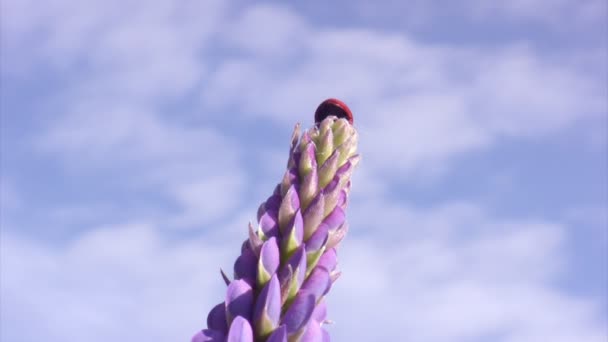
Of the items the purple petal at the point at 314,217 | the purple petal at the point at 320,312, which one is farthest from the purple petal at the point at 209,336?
the purple petal at the point at 314,217

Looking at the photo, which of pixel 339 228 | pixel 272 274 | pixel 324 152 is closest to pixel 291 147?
pixel 324 152

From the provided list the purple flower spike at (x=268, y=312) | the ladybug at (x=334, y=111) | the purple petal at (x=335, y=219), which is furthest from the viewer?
the ladybug at (x=334, y=111)

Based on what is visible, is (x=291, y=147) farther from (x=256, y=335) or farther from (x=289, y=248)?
(x=256, y=335)

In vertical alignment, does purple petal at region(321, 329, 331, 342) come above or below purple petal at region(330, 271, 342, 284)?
below

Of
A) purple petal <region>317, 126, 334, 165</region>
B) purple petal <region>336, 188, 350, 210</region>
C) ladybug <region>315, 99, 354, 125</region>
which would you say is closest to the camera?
purple petal <region>336, 188, 350, 210</region>

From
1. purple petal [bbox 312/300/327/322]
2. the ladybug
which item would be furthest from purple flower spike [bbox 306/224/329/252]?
the ladybug

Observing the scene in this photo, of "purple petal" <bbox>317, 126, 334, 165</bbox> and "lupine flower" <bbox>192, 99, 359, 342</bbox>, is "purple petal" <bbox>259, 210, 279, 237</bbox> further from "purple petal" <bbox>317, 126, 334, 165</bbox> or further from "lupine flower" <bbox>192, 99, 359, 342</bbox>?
"purple petal" <bbox>317, 126, 334, 165</bbox>

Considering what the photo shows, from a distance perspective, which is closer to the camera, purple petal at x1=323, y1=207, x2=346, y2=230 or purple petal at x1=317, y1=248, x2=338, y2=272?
purple petal at x1=317, y1=248, x2=338, y2=272

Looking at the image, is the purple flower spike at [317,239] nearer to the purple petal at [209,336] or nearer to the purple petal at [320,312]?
the purple petal at [320,312]
